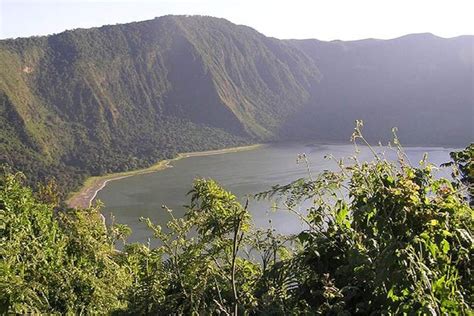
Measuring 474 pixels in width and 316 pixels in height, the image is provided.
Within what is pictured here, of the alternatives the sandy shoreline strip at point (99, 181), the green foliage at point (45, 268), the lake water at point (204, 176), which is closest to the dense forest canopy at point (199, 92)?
the sandy shoreline strip at point (99, 181)

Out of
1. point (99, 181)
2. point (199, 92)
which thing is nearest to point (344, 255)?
point (99, 181)

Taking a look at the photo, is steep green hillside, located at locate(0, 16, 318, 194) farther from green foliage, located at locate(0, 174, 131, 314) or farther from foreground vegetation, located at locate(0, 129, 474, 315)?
foreground vegetation, located at locate(0, 129, 474, 315)

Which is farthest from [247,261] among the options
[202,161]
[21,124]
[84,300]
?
[21,124]

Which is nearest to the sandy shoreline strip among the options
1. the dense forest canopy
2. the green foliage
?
the dense forest canopy

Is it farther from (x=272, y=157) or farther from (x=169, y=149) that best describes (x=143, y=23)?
(x=272, y=157)

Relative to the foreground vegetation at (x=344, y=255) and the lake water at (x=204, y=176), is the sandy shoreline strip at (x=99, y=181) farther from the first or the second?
the foreground vegetation at (x=344, y=255)

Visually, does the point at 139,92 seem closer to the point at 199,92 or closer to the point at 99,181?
the point at 199,92
